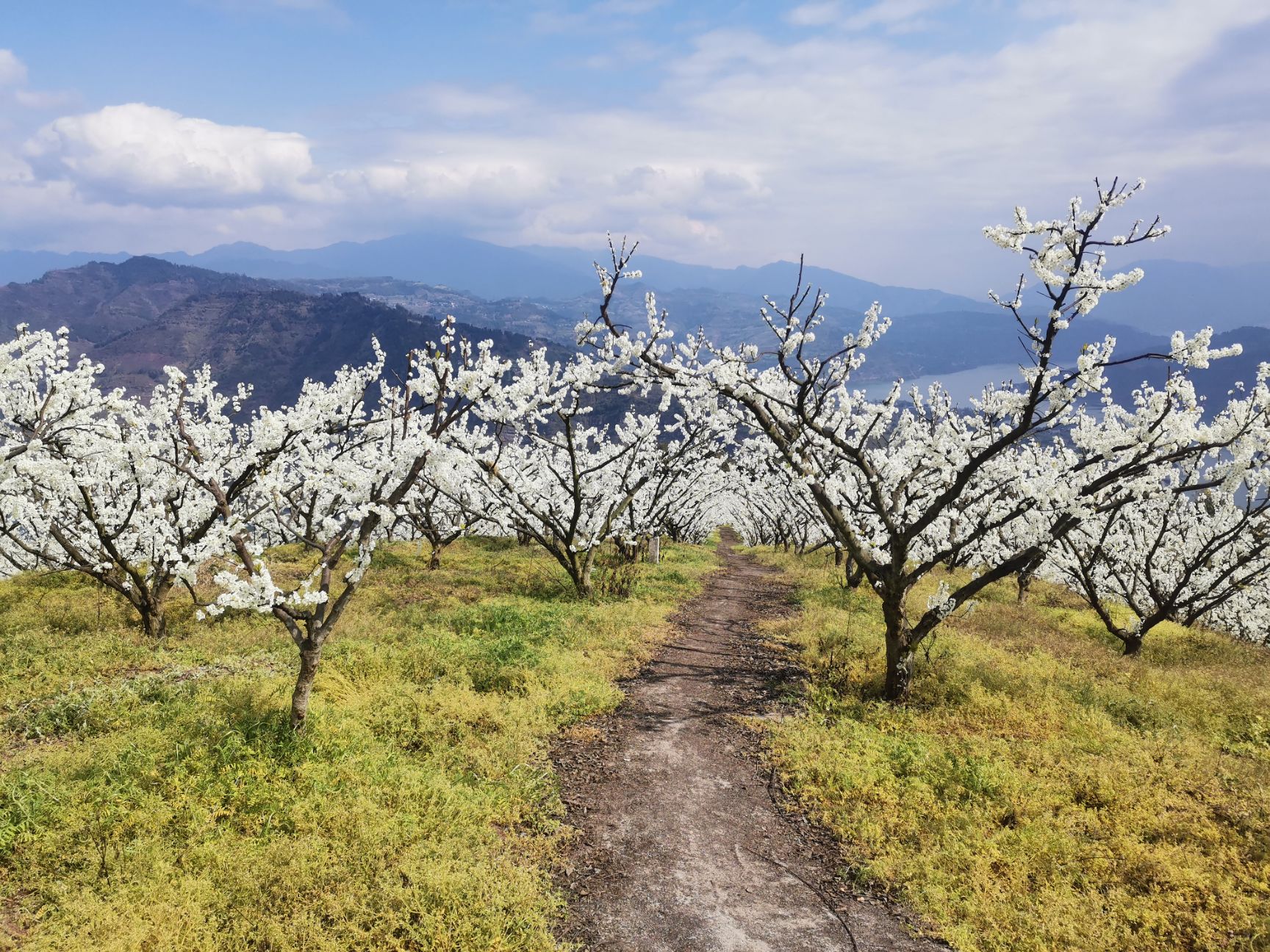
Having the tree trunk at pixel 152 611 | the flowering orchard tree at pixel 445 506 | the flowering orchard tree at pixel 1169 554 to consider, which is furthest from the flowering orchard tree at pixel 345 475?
the flowering orchard tree at pixel 1169 554

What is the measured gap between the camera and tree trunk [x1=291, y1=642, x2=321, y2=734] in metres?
9.93

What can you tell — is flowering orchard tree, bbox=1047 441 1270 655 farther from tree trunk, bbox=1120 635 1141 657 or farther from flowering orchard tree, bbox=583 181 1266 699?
flowering orchard tree, bbox=583 181 1266 699

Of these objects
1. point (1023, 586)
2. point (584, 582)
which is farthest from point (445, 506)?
point (1023, 586)

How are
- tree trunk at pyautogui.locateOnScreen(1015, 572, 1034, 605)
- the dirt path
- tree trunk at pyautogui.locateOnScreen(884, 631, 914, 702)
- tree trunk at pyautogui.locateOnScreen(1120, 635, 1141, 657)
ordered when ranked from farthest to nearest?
tree trunk at pyautogui.locateOnScreen(1015, 572, 1034, 605), tree trunk at pyautogui.locateOnScreen(1120, 635, 1141, 657), tree trunk at pyautogui.locateOnScreen(884, 631, 914, 702), the dirt path

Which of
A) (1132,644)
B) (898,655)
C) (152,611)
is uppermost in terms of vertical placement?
(898,655)

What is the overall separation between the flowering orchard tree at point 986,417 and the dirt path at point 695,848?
4803mm

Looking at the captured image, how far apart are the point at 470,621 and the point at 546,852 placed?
34.1ft

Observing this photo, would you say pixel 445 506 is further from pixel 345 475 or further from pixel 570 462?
pixel 345 475

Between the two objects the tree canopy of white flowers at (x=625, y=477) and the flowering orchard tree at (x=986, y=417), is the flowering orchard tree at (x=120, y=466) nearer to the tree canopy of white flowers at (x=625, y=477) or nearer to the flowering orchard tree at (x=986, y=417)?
the tree canopy of white flowers at (x=625, y=477)

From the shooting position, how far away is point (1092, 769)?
33.0ft

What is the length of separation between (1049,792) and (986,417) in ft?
28.2

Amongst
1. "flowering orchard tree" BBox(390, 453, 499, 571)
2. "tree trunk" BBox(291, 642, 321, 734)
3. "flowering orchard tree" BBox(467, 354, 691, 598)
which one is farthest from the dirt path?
"flowering orchard tree" BBox(467, 354, 691, 598)

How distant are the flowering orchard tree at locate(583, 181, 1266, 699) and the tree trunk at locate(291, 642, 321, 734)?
731 cm

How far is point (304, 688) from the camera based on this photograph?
33.2ft
